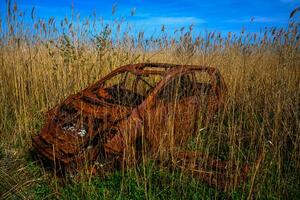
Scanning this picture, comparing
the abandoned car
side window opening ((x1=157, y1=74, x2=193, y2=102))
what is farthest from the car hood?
side window opening ((x1=157, y1=74, x2=193, y2=102))

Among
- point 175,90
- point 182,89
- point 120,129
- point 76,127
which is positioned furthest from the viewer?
point 182,89

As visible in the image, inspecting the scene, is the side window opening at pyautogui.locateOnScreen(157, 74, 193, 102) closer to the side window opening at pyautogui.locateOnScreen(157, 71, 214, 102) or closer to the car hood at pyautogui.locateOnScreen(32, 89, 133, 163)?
the side window opening at pyautogui.locateOnScreen(157, 71, 214, 102)

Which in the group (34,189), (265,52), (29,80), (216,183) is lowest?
(34,189)

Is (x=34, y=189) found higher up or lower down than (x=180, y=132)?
lower down

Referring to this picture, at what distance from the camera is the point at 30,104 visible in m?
4.93

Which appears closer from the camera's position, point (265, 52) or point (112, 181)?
point (112, 181)

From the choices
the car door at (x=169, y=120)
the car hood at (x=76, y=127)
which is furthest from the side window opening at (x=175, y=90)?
the car hood at (x=76, y=127)

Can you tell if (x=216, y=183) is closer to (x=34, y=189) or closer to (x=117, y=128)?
(x=117, y=128)

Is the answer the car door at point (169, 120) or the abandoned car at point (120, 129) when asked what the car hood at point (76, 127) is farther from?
the car door at point (169, 120)

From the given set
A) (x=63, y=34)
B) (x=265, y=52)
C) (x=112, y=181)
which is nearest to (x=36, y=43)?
(x=63, y=34)

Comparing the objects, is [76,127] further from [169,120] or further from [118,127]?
[169,120]

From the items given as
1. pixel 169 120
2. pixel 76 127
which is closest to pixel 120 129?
pixel 169 120

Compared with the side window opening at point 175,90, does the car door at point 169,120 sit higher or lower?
lower

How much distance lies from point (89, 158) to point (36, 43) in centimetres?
307
